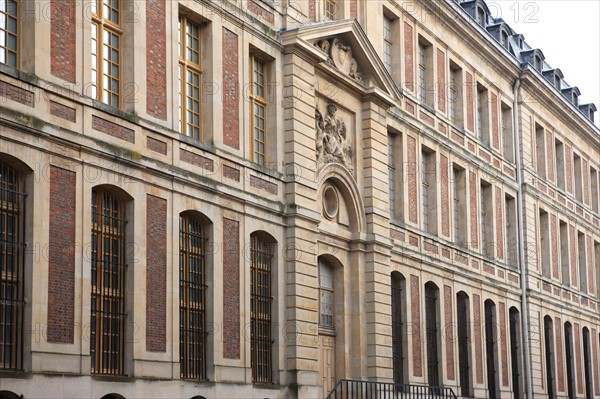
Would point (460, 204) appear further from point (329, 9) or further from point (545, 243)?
point (329, 9)

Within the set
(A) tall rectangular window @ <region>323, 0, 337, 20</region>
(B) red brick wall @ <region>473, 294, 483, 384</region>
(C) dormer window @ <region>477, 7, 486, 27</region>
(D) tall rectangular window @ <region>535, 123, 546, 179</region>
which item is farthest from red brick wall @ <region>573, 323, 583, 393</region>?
(A) tall rectangular window @ <region>323, 0, 337, 20</region>

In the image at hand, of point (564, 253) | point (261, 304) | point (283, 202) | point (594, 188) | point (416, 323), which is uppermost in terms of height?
point (594, 188)

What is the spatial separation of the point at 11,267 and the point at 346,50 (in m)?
14.1

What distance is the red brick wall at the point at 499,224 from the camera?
43344mm

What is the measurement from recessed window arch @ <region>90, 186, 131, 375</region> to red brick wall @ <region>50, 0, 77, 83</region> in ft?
7.59

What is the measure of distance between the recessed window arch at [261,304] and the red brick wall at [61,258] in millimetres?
6594

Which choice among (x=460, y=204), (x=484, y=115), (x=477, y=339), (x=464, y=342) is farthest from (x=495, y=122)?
(x=464, y=342)

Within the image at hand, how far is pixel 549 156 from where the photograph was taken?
50.2 metres

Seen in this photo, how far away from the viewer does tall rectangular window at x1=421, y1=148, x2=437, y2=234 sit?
3762cm

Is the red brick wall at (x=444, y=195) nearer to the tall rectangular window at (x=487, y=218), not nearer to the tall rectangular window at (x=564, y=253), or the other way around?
the tall rectangular window at (x=487, y=218)

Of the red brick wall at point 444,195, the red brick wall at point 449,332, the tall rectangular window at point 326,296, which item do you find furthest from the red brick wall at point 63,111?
the red brick wall at point 444,195

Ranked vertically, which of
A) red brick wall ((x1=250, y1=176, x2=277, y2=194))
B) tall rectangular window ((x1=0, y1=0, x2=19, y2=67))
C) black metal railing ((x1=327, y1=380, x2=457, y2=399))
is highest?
tall rectangular window ((x1=0, y1=0, x2=19, y2=67))

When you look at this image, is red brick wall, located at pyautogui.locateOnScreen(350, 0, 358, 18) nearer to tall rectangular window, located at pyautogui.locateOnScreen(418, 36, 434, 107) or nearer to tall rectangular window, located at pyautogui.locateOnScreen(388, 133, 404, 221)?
tall rectangular window, located at pyautogui.locateOnScreen(388, 133, 404, 221)

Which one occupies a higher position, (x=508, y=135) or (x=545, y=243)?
(x=508, y=135)
